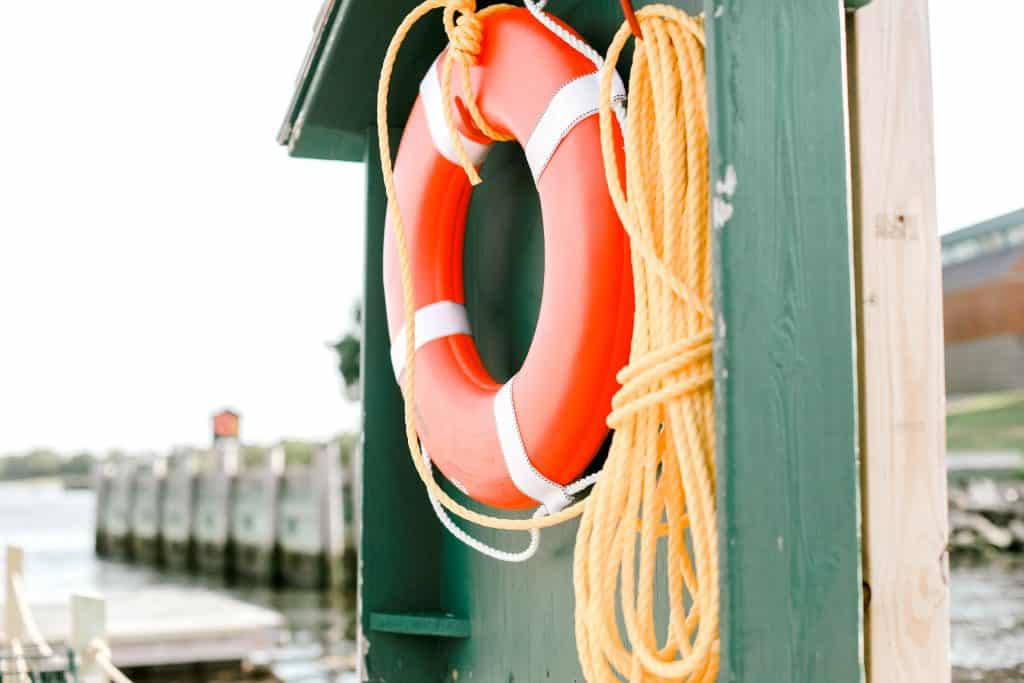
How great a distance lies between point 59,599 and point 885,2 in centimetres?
911

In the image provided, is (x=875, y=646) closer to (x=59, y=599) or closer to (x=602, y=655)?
(x=602, y=655)

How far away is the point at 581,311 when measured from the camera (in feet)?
4.70

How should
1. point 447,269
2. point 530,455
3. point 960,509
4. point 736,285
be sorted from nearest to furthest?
1. point 736,285
2. point 530,455
3. point 447,269
4. point 960,509

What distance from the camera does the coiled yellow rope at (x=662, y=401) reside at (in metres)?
1.11

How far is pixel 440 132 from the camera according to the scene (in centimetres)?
187

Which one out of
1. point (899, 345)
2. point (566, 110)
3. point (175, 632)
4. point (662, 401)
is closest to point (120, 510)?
point (175, 632)

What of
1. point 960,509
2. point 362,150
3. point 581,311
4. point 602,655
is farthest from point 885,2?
point 960,509

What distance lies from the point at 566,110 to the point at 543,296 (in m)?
0.28

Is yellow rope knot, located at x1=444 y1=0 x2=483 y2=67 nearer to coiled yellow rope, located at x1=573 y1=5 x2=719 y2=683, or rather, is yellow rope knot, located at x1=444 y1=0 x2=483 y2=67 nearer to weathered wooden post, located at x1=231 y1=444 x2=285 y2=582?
coiled yellow rope, located at x1=573 y1=5 x2=719 y2=683

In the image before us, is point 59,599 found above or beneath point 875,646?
beneath

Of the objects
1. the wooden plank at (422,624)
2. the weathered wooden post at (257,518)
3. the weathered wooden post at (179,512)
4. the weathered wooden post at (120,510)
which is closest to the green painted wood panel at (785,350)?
the wooden plank at (422,624)

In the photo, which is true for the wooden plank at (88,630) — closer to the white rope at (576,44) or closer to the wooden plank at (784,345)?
the white rope at (576,44)

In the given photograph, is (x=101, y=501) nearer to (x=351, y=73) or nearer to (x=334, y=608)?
(x=334, y=608)

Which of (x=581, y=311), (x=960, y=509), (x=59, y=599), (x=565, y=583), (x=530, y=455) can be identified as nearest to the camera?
(x=581, y=311)
